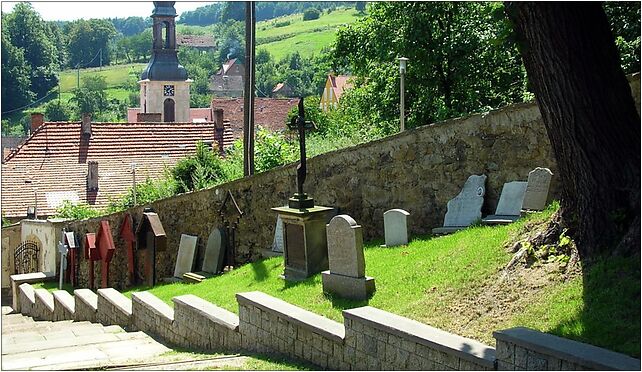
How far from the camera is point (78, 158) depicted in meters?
35.0

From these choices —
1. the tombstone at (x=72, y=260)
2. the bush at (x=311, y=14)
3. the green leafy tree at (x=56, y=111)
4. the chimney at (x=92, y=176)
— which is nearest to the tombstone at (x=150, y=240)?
the tombstone at (x=72, y=260)

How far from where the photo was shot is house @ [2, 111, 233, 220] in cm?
3194

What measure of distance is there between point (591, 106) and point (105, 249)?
13585mm

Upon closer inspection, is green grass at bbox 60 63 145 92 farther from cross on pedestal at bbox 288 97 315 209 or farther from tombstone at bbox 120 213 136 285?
cross on pedestal at bbox 288 97 315 209

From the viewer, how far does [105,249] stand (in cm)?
1842

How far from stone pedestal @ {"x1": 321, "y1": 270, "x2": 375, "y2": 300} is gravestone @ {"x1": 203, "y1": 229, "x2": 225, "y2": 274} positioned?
610cm

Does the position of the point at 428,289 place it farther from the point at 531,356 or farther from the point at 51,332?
the point at 51,332

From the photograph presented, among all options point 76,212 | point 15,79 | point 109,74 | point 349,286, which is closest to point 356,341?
point 349,286

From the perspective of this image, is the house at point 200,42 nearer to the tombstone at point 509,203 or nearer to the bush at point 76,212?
the bush at point 76,212

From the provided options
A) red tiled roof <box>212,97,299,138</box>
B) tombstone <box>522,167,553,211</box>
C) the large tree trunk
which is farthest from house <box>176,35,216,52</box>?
the large tree trunk

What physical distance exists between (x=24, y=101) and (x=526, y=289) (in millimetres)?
62928

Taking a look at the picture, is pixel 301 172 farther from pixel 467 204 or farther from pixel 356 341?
pixel 356 341

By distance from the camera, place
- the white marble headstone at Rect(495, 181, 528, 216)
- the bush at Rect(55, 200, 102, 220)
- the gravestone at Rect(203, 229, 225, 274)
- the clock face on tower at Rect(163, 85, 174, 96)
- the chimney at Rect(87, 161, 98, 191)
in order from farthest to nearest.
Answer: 1. the clock face on tower at Rect(163, 85, 174, 96)
2. the chimney at Rect(87, 161, 98, 191)
3. the bush at Rect(55, 200, 102, 220)
4. the gravestone at Rect(203, 229, 225, 274)
5. the white marble headstone at Rect(495, 181, 528, 216)

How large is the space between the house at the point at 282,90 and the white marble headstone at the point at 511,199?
256 ft
